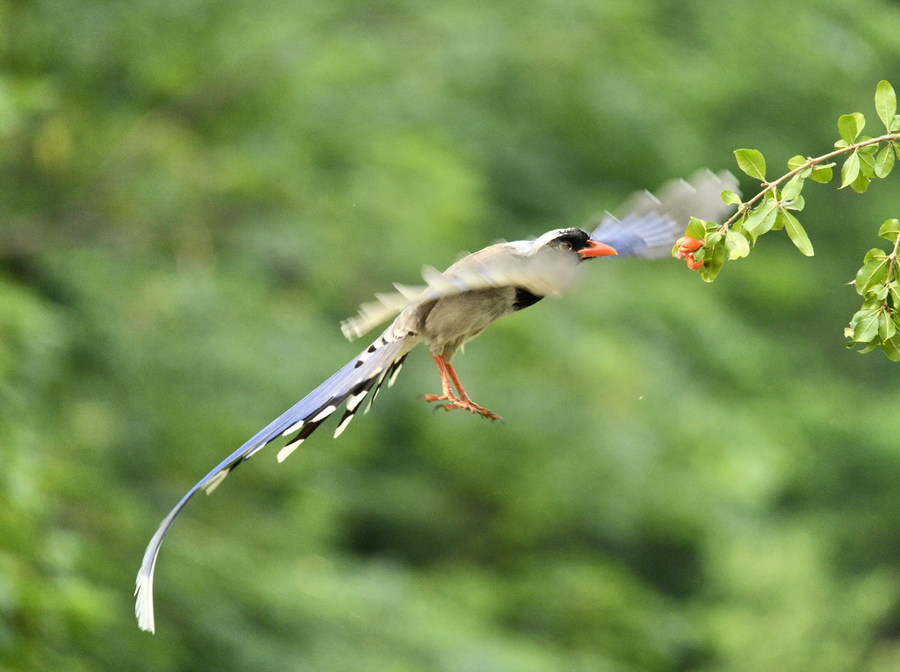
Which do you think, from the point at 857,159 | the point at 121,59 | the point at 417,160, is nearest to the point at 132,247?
the point at 121,59

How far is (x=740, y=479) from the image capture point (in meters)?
11.7

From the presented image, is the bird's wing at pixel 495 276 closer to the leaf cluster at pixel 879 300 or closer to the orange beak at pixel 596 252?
the orange beak at pixel 596 252

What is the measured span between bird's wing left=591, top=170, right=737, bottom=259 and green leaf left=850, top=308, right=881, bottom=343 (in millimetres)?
1022

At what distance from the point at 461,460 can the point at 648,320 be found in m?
2.09

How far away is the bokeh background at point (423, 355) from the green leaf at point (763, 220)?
2.89 m

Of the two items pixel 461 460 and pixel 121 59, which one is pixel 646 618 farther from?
pixel 121 59

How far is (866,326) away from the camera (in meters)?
2.70

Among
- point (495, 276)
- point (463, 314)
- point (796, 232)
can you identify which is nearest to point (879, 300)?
point (796, 232)

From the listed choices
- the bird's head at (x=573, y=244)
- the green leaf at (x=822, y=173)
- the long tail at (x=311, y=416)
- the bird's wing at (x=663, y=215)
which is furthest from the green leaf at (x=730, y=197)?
the long tail at (x=311, y=416)

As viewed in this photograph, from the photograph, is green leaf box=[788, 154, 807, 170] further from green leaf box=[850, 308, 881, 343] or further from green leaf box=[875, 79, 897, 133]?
green leaf box=[850, 308, 881, 343]

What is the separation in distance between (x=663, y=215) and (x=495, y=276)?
52.2 inches

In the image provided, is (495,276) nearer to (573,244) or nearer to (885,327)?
(573,244)

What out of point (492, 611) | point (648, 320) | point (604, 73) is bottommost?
point (492, 611)

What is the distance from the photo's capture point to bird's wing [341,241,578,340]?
9.30ft
